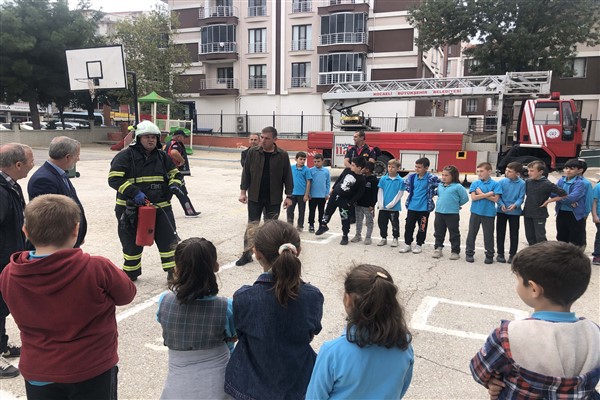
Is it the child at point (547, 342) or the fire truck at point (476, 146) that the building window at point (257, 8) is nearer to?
the fire truck at point (476, 146)

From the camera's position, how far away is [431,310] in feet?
15.9

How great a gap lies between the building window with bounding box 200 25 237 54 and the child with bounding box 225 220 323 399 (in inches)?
1577

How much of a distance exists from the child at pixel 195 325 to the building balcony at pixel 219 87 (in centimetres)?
3879

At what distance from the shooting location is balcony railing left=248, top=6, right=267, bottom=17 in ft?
127

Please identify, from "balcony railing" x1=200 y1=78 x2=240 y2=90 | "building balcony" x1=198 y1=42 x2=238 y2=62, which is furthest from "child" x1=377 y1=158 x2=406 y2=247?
"building balcony" x1=198 y1=42 x2=238 y2=62

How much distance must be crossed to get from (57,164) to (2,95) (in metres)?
32.0

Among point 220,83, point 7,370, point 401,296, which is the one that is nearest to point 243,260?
point 401,296

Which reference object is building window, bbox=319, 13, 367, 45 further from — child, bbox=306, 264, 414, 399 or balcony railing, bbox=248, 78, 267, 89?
child, bbox=306, 264, 414, 399

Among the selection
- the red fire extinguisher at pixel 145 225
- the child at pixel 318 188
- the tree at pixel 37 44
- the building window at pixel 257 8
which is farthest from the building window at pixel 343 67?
the red fire extinguisher at pixel 145 225

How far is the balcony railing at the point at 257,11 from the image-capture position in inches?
1524

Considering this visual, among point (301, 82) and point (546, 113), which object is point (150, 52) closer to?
point (301, 82)

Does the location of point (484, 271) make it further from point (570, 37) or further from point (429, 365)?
point (570, 37)

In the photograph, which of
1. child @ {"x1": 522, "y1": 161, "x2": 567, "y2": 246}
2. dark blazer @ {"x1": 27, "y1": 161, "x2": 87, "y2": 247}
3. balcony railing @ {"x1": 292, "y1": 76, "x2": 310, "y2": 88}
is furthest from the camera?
balcony railing @ {"x1": 292, "y1": 76, "x2": 310, "y2": 88}

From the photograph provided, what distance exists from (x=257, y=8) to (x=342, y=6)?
26.1 feet
